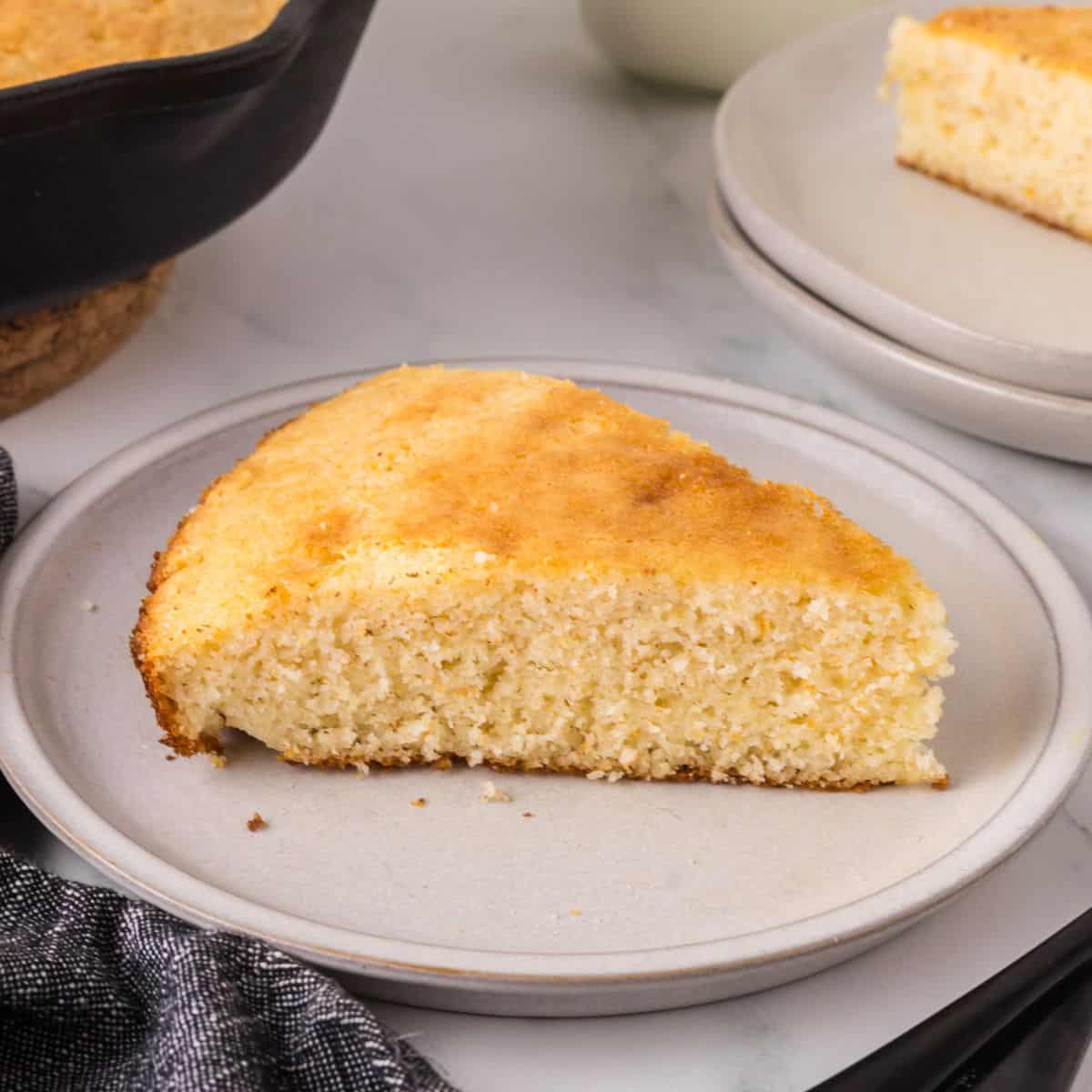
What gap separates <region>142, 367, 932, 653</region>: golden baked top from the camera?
2.06 metres

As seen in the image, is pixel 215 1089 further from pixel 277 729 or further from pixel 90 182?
pixel 90 182

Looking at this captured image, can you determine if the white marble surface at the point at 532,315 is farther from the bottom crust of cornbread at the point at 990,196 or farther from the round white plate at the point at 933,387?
the bottom crust of cornbread at the point at 990,196

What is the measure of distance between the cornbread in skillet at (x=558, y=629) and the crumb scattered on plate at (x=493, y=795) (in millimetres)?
67

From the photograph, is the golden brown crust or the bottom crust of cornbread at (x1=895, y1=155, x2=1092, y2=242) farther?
the bottom crust of cornbread at (x1=895, y1=155, x2=1092, y2=242)

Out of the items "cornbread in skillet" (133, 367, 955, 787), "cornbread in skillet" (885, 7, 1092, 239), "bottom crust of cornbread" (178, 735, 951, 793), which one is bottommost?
"bottom crust of cornbread" (178, 735, 951, 793)

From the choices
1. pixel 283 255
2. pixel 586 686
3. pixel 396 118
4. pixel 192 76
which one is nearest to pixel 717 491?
pixel 586 686

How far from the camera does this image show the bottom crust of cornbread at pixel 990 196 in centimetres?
334

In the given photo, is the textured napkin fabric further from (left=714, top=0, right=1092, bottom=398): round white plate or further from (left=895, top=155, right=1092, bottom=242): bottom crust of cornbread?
(left=895, top=155, right=1092, bottom=242): bottom crust of cornbread

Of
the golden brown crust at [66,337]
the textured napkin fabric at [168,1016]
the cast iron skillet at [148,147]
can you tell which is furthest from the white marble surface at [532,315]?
the cast iron skillet at [148,147]

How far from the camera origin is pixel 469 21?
4633 millimetres

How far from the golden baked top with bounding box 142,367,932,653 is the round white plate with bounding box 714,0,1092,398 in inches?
24.6

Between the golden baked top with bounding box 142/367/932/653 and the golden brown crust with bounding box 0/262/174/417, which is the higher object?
the golden baked top with bounding box 142/367/932/653

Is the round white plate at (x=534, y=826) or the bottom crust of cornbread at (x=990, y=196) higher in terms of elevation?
the bottom crust of cornbread at (x=990, y=196)

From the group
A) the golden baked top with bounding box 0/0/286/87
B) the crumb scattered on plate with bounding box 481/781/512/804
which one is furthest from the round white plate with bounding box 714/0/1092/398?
the crumb scattered on plate with bounding box 481/781/512/804
